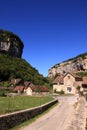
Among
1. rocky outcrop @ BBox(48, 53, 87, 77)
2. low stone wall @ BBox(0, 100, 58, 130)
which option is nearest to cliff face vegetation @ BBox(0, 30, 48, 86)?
rocky outcrop @ BBox(48, 53, 87, 77)

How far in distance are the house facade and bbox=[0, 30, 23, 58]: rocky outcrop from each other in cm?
6545

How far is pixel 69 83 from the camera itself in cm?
7125

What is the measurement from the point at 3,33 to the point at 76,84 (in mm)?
86005

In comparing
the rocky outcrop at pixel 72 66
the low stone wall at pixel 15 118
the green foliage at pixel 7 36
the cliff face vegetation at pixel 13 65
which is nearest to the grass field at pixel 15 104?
the low stone wall at pixel 15 118

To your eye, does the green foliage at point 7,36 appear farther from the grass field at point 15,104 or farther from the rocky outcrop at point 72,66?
the grass field at point 15,104

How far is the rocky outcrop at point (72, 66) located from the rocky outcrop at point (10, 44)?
3470 centimetres

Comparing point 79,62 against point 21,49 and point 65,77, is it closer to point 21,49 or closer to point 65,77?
point 21,49

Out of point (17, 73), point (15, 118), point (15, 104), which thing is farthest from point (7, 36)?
point (15, 118)

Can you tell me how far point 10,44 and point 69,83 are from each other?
76.4 meters

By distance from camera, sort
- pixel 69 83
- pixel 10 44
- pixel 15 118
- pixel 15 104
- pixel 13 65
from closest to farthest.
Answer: pixel 15 118 < pixel 15 104 < pixel 69 83 < pixel 13 65 < pixel 10 44

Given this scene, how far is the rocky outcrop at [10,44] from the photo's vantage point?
133488mm

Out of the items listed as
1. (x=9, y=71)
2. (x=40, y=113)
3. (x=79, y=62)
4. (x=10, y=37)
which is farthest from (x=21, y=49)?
(x=40, y=113)

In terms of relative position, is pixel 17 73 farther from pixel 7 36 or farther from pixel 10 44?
pixel 7 36

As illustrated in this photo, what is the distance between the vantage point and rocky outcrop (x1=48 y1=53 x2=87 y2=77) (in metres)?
143
